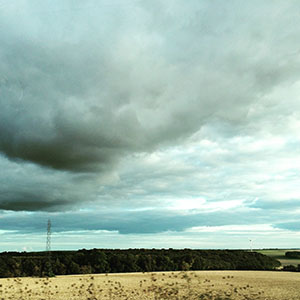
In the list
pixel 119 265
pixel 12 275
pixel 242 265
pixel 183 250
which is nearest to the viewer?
pixel 12 275

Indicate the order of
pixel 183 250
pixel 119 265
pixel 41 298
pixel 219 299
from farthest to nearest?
pixel 183 250 → pixel 119 265 → pixel 41 298 → pixel 219 299

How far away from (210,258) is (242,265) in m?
13.6

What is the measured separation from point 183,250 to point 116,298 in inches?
5275

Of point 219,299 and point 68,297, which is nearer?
point 219,299

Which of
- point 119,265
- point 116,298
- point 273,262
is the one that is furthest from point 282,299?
point 273,262

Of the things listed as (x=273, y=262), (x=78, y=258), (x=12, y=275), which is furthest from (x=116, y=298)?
(x=273, y=262)

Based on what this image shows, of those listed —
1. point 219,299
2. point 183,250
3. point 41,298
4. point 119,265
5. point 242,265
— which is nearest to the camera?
point 219,299

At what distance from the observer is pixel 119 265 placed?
4914 inches

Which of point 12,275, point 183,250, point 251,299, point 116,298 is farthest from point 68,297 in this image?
point 183,250

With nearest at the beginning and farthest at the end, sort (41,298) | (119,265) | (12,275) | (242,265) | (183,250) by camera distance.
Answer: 1. (41,298)
2. (12,275)
3. (119,265)
4. (242,265)
5. (183,250)

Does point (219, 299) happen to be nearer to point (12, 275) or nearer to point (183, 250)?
point (12, 275)

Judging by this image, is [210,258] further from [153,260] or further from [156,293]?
[156,293]

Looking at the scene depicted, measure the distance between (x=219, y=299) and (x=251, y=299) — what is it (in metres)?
4.23

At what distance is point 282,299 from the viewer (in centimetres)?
4256
